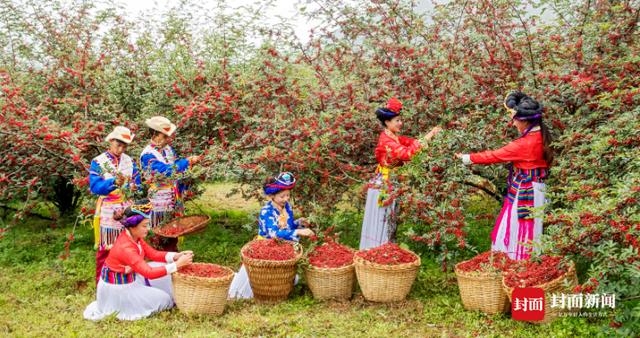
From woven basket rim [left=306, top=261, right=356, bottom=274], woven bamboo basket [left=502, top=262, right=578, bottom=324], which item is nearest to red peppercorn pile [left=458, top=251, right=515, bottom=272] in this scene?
woven bamboo basket [left=502, top=262, right=578, bottom=324]

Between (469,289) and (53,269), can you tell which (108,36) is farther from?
(469,289)

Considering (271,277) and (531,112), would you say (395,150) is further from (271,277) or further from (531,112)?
(271,277)

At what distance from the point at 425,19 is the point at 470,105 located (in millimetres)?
1464

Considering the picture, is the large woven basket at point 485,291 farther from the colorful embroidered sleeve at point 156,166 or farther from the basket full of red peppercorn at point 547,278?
the colorful embroidered sleeve at point 156,166

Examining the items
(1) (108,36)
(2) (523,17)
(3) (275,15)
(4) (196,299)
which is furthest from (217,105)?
(2) (523,17)

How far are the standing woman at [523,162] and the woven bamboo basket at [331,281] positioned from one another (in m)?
1.50

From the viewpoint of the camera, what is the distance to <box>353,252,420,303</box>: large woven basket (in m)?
5.23

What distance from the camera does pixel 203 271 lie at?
5215 mm

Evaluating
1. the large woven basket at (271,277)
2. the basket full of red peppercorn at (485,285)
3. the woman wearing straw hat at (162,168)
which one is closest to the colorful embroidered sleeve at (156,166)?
the woman wearing straw hat at (162,168)

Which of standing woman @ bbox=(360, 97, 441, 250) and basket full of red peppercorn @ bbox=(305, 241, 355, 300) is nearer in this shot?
basket full of red peppercorn @ bbox=(305, 241, 355, 300)

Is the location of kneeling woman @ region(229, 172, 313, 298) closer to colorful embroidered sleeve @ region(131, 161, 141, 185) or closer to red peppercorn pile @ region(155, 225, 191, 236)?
red peppercorn pile @ region(155, 225, 191, 236)

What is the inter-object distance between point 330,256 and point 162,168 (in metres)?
2.11

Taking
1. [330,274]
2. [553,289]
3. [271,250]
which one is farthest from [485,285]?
[271,250]

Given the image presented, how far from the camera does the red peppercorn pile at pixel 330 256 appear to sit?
5.53 meters
